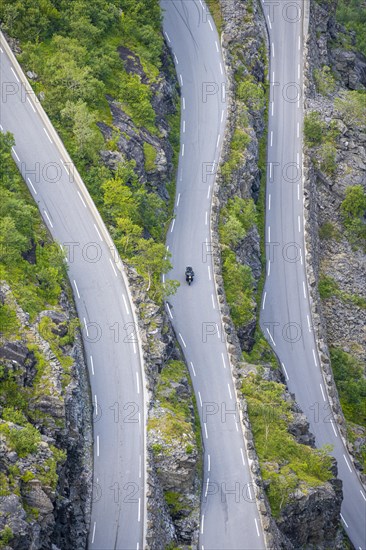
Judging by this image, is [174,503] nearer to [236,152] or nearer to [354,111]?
[236,152]

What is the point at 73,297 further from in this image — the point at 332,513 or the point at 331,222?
the point at 331,222

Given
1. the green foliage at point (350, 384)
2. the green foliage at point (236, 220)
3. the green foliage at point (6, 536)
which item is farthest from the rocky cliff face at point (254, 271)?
the green foliage at point (6, 536)

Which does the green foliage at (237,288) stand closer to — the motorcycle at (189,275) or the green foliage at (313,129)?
the motorcycle at (189,275)

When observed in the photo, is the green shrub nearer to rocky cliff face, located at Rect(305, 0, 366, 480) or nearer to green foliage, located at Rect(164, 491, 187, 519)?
rocky cliff face, located at Rect(305, 0, 366, 480)

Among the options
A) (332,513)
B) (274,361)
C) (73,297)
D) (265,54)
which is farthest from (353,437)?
(265,54)

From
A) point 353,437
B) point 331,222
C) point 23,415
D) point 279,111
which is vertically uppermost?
point 279,111

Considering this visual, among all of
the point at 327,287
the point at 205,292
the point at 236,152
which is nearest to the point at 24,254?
the point at 205,292

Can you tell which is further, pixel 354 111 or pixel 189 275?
pixel 354 111
